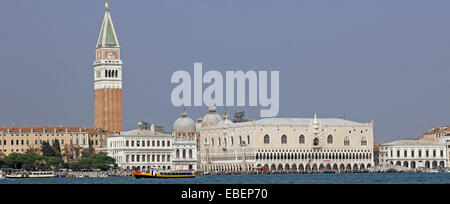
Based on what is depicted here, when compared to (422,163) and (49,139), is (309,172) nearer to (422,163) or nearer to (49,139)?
(422,163)

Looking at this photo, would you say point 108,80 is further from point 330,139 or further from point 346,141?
point 346,141

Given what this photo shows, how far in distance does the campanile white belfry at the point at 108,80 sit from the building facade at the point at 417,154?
34.4 meters

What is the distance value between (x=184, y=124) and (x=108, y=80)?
11.8m

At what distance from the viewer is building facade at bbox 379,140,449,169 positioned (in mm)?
135000

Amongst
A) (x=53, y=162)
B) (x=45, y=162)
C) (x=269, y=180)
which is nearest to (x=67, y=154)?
(x=45, y=162)

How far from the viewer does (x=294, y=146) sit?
128375 mm

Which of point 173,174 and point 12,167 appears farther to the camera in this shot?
point 12,167

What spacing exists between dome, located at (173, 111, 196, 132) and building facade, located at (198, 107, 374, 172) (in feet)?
40.6

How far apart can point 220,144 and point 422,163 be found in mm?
24015

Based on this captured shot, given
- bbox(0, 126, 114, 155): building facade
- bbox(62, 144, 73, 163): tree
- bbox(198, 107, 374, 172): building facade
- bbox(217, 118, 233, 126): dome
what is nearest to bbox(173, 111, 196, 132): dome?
bbox(217, 118, 233, 126): dome

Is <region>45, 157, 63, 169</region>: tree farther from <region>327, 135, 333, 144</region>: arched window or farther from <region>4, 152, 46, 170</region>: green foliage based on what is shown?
<region>327, 135, 333, 144</region>: arched window
